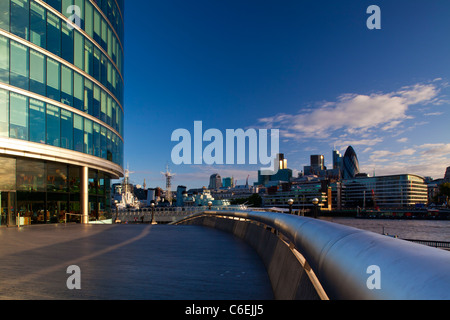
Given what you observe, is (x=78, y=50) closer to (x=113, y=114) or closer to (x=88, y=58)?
(x=88, y=58)

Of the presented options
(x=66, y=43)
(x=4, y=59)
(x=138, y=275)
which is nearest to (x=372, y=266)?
(x=138, y=275)

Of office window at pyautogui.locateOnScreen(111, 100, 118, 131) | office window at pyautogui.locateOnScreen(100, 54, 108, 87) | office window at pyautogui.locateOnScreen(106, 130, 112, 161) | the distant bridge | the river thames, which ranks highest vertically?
office window at pyautogui.locateOnScreen(100, 54, 108, 87)

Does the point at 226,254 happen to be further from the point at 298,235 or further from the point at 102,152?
the point at 102,152

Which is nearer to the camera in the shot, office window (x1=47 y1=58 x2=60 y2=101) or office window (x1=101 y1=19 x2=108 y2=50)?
office window (x1=47 y1=58 x2=60 y2=101)

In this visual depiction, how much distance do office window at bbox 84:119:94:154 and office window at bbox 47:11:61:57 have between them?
6.45m

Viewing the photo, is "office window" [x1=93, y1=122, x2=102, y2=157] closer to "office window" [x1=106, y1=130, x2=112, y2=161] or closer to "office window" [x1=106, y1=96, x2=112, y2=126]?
"office window" [x1=106, y1=130, x2=112, y2=161]

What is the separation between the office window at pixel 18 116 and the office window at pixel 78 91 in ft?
18.0

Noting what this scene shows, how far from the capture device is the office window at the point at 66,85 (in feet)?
91.6

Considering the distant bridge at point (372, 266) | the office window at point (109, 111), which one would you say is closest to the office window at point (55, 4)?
the office window at point (109, 111)

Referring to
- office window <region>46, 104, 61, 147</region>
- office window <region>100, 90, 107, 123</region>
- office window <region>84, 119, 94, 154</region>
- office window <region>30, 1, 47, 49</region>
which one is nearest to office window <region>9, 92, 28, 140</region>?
office window <region>46, 104, 61, 147</region>

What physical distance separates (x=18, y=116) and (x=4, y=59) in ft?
12.7

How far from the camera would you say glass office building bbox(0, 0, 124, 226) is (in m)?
23.6

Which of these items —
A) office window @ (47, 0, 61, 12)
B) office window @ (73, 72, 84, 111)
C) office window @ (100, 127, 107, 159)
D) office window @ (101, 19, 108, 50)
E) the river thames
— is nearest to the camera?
office window @ (47, 0, 61, 12)

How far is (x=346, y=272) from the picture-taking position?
5.45 feet
